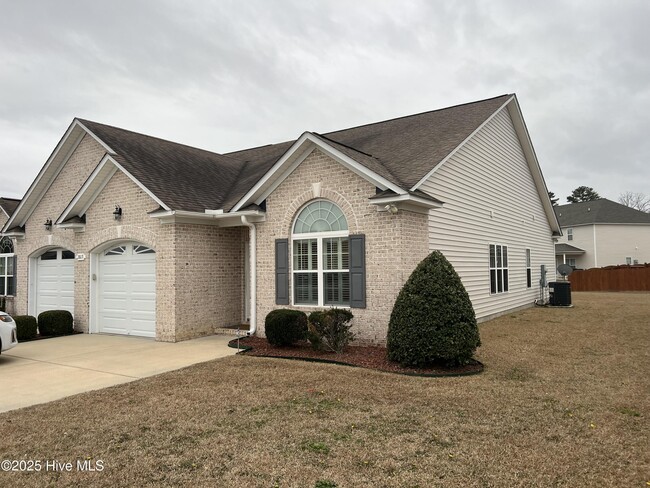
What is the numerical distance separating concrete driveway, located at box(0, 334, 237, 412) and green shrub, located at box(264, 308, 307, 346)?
3.13ft

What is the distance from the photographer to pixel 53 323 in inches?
519

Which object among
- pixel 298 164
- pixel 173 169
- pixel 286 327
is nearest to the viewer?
pixel 286 327

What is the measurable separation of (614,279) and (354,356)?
2986cm

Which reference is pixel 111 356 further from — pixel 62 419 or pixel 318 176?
pixel 318 176

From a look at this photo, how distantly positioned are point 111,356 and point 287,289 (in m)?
4.16

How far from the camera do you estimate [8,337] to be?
967cm

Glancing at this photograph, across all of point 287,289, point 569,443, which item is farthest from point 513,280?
point 569,443

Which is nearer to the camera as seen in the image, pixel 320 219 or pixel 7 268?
pixel 320 219

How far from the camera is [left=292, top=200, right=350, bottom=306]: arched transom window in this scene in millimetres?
10633

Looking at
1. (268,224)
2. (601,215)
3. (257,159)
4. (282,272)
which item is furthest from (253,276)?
(601,215)

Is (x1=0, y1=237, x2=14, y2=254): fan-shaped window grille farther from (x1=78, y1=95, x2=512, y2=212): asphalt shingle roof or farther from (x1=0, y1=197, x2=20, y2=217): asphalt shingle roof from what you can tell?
(x1=78, y1=95, x2=512, y2=212): asphalt shingle roof

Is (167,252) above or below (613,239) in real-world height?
below

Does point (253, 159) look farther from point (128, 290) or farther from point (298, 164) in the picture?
point (128, 290)

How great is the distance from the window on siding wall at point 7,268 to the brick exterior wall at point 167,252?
308 centimetres
